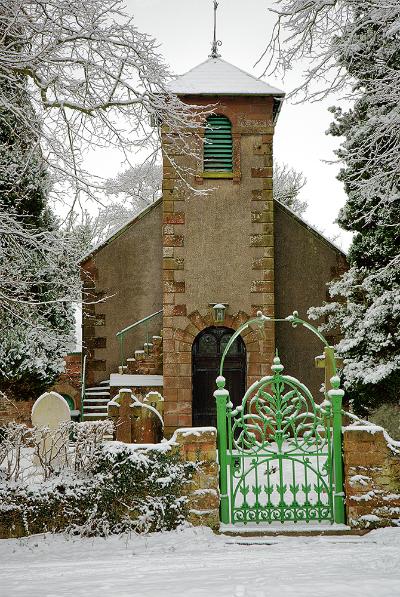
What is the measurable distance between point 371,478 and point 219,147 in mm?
10249

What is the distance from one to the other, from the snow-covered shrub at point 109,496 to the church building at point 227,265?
23.8 feet

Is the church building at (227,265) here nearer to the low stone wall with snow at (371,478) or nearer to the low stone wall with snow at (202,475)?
the low stone wall with snow at (202,475)

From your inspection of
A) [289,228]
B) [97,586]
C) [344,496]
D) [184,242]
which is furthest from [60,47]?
[289,228]

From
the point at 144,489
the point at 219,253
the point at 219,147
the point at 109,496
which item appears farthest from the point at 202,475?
the point at 219,147

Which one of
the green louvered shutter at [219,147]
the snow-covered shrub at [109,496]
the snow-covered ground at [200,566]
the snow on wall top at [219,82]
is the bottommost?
the snow-covered ground at [200,566]

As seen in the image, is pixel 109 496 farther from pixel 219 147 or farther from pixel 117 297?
pixel 117 297

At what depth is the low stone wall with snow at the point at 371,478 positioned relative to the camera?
7.79m

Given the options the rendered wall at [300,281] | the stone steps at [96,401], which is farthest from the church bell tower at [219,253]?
the stone steps at [96,401]

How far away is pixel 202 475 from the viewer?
791 cm

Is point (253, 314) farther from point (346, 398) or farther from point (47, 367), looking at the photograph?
point (47, 367)

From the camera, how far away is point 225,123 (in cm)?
1616

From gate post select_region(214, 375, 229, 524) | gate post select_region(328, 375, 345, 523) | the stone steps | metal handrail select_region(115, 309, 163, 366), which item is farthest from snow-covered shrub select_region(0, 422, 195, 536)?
metal handrail select_region(115, 309, 163, 366)

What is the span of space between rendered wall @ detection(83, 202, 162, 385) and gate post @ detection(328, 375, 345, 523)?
33.4 feet

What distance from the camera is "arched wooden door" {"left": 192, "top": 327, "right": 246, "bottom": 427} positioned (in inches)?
612
